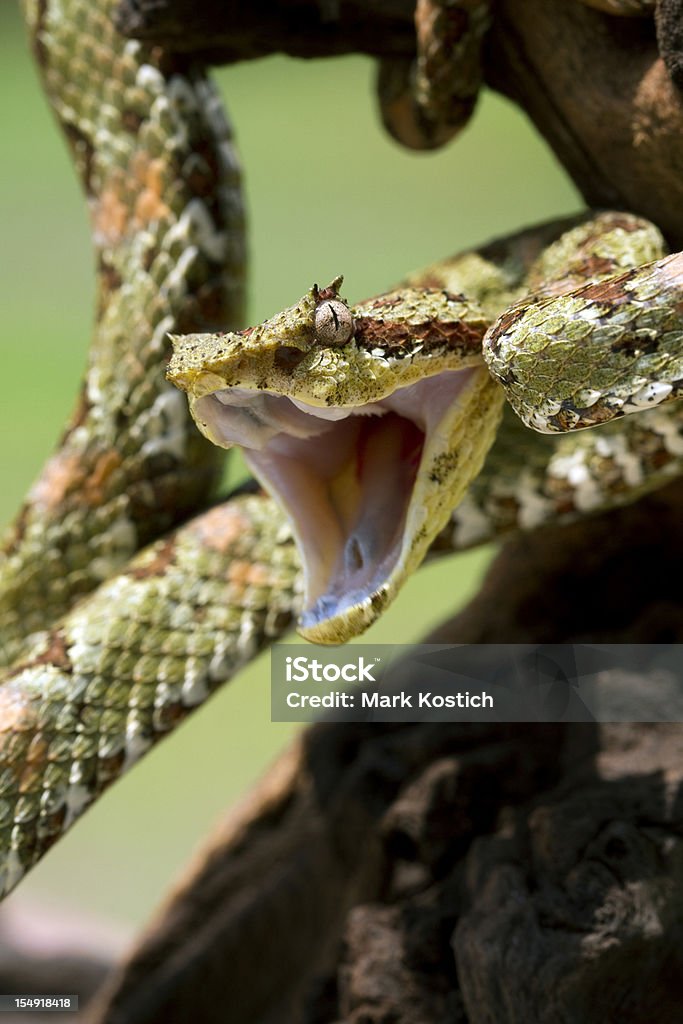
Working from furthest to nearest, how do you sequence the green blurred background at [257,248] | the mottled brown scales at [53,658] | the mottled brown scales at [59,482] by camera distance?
the green blurred background at [257,248] → the mottled brown scales at [59,482] → the mottled brown scales at [53,658]

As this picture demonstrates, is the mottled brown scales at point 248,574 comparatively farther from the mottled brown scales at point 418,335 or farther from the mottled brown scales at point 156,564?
the mottled brown scales at point 418,335

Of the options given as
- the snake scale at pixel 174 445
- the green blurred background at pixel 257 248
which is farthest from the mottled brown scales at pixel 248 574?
the green blurred background at pixel 257 248

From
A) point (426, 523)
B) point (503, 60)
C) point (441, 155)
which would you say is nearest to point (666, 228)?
point (503, 60)

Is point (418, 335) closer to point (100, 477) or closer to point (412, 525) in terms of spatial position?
point (412, 525)

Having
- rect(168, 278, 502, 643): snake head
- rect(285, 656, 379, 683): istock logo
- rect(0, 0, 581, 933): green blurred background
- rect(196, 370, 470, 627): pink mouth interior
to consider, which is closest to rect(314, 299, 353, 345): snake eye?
rect(168, 278, 502, 643): snake head

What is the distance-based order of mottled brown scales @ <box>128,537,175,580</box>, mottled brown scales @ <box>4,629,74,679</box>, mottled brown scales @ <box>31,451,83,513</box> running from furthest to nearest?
mottled brown scales @ <box>31,451,83,513</box>, mottled brown scales @ <box>128,537,175,580</box>, mottled brown scales @ <box>4,629,74,679</box>

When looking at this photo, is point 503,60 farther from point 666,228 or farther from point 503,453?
→ point 503,453

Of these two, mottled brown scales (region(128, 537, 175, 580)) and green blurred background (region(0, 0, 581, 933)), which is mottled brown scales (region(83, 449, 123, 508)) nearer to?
mottled brown scales (region(128, 537, 175, 580))
